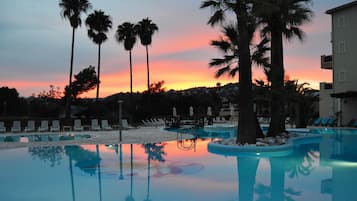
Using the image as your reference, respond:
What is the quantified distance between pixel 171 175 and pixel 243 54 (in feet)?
20.3

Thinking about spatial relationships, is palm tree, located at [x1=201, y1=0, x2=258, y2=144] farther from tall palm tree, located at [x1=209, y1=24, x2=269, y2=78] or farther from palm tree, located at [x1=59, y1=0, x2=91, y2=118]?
palm tree, located at [x1=59, y1=0, x2=91, y2=118]

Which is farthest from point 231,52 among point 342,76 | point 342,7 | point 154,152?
point 342,7

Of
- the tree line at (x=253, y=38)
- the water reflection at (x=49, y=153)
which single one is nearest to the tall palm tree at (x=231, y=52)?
the tree line at (x=253, y=38)

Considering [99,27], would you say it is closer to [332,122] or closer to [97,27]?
[97,27]

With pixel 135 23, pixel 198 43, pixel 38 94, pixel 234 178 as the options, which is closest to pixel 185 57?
pixel 198 43

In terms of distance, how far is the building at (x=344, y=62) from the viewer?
28.4 meters

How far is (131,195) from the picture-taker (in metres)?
7.67

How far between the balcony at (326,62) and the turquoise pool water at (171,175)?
64.0ft

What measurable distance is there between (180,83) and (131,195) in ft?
144

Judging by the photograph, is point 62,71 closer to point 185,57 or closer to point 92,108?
point 92,108

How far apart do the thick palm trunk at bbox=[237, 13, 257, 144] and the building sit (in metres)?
16.2

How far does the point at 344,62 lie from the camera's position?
1153 inches

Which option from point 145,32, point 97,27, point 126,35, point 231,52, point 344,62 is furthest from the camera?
point 145,32

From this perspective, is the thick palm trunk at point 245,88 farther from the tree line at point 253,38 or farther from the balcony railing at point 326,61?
the balcony railing at point 326,61
